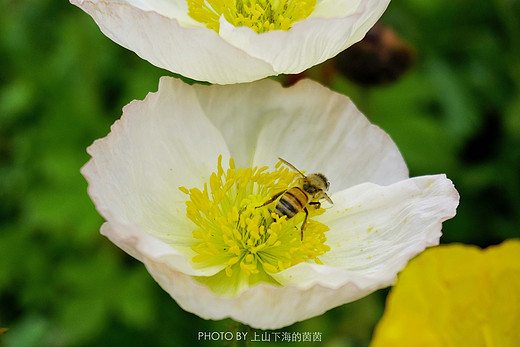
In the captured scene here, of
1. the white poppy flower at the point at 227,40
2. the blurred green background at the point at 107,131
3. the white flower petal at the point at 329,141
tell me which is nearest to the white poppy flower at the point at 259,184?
the white flower petal at the point at 329,141

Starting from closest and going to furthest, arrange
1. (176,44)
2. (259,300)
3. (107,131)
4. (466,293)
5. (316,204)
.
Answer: (259,300) < (176,44) < (466,293) < (316,204) < (107,131)

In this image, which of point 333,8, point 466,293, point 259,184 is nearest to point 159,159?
point 259,184

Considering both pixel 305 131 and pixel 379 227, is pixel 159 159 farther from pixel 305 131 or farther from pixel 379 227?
pixel 379 227

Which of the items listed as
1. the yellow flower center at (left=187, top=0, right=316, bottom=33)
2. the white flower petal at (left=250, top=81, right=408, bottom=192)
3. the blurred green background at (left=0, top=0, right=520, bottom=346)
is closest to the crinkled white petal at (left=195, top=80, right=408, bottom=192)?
the white flower petal at (left=250, top=81, right=408, bottom=192)

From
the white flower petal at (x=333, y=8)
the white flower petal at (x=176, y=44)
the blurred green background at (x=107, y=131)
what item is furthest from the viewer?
the blurred green background at (x=107, y=131)

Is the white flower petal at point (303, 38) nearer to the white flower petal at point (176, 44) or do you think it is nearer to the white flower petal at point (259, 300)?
the white flower petal at point (176, 44)

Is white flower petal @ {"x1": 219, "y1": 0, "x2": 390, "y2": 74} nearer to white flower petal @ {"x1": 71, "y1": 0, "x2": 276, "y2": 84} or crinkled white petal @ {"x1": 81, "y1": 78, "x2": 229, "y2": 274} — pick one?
white flower petal @ {"x1": 71, "y1": 0, "x2": 276, "y2": 84}

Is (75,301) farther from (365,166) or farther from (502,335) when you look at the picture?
(502,335)

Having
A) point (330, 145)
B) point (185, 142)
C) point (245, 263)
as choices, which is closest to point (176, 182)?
point (185, 142)
